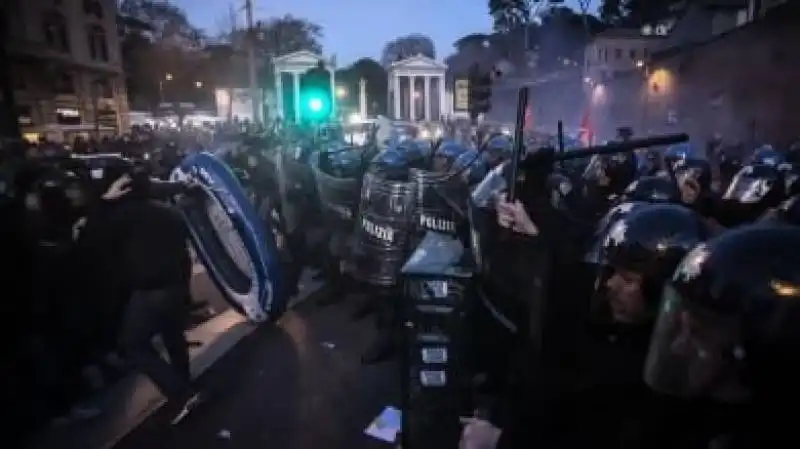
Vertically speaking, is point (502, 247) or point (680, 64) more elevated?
point (680, 64)

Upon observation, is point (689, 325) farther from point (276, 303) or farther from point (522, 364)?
point (276, 303)

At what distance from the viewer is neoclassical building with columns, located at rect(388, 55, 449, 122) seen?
5578 cm

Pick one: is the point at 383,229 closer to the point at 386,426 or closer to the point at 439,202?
the point at 439,202

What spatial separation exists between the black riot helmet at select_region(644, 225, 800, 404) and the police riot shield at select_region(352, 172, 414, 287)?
386 cm

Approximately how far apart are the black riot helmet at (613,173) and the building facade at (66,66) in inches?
939

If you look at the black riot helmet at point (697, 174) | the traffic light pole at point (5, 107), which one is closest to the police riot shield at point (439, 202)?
the black riot helmet at point (697, 174)

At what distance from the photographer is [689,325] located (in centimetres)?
182

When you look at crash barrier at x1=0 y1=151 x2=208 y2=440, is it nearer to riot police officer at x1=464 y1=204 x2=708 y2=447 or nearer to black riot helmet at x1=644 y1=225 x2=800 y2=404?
riot police officer at x1=464 y1=204 x2=708 y2=447

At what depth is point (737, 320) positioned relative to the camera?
1.70 metres

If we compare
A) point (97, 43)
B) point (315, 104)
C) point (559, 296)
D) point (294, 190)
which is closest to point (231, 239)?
point (294, 190)

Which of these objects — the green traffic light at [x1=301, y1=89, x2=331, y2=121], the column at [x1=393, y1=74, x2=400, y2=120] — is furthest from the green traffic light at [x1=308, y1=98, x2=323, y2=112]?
the column at [x1=393, y1=74, x2=400, y2=120]

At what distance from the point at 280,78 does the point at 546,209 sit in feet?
150

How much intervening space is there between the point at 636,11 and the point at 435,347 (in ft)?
197

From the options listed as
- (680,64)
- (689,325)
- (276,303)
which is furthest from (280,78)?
(689,325)
